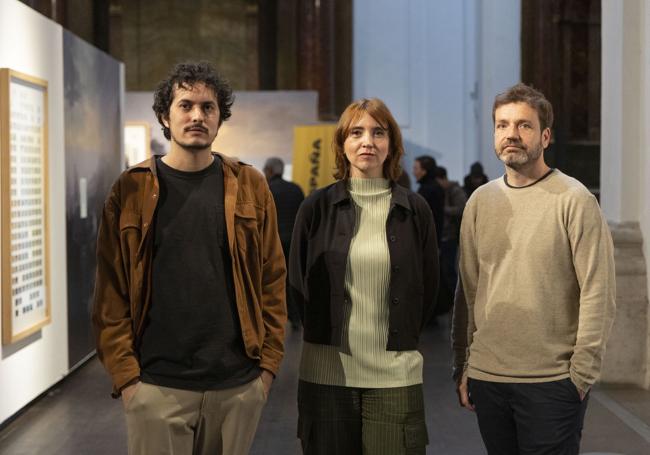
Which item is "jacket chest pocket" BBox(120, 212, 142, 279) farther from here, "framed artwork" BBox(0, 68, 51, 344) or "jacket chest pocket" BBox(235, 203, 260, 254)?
"framed artwork" BBox(0, 68, 51, 344)

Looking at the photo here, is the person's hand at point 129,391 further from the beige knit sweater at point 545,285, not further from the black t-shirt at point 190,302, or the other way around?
the beige knit sweater at point 545,285

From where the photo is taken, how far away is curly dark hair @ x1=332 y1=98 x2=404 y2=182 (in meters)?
3.34

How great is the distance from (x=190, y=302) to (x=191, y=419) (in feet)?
1.13

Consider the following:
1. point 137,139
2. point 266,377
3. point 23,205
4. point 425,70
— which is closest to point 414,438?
point 266,377

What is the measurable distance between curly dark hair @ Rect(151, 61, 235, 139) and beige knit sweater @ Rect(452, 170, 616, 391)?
36.5 inches

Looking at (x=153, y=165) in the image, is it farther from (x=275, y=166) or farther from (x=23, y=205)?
(x=275, y=166)

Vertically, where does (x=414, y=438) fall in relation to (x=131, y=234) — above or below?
below

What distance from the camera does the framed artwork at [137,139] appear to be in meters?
12.9

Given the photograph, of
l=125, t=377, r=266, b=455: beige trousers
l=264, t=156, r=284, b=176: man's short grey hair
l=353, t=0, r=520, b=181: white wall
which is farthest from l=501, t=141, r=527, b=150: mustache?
l=353, t=0, r=520, b=181: white wall

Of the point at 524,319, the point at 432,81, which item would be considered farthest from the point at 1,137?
the point at 432,81

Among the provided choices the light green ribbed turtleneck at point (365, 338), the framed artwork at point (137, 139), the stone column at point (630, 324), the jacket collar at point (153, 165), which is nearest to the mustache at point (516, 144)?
the light green ribbed turtleneck at point (365, 338)

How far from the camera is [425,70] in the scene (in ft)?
59.6

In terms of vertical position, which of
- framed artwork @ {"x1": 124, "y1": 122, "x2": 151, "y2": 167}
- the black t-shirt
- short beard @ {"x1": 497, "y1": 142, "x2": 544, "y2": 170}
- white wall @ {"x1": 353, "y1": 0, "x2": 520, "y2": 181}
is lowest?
the black t-shirt

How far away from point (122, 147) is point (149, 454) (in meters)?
6.95
